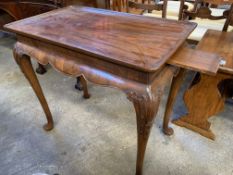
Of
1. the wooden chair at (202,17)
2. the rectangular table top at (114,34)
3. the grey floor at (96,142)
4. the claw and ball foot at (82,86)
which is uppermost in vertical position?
the rectangular table top at (114,34)

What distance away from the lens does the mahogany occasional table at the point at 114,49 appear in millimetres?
671

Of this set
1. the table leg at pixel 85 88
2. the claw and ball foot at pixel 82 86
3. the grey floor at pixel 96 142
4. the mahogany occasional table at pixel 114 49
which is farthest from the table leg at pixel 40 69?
the mahogany occasional table at pixel 114 49

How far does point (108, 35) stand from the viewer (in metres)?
0.84

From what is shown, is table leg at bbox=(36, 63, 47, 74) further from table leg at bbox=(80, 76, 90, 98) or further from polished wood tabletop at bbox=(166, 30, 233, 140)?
polished wood tabletop at bbox=(166, 30, 233, 140)

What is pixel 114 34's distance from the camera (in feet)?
2.77

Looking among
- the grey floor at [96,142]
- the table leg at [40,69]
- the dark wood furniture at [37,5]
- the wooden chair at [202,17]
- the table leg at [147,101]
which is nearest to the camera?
the table leg at [147,101]

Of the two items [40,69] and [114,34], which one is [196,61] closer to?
[114,34]

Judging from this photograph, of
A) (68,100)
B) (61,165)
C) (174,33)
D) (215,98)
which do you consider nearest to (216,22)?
(215,98)

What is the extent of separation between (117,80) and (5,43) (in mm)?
2469

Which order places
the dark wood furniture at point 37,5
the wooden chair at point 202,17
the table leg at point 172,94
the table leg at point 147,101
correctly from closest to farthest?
Result: the table leg at point 147,101, the table leg at point 172,94, the wooden chair at point 202,17, the dark wood furniture at point 37,5

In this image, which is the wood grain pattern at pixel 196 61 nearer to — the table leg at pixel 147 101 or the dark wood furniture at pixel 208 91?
the table leg at pixel 147 101

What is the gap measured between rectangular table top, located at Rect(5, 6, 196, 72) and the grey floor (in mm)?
746

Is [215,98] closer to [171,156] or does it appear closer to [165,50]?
[171,156]

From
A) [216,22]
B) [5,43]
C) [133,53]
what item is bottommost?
[5,43]
